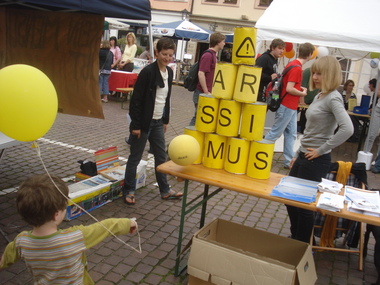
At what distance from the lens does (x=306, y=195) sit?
2.72 meters

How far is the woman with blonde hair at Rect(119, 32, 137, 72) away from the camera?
12281mm

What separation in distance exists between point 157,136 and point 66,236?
8.37ft

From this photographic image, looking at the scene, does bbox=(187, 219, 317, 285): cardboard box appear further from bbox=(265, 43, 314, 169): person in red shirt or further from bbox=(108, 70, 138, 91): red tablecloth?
bbox=(108, 70, 138, 91): red tablecloth

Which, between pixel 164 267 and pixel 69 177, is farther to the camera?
pixel 69 177

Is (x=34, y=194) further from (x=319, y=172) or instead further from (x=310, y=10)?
(x=310, y=10)

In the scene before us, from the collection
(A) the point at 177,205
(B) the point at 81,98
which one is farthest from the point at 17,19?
(A) the point at 177,205

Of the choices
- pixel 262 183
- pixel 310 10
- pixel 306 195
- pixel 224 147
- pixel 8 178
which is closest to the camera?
pixel 306 195

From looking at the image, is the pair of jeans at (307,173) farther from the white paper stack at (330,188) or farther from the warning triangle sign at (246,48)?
the warning triangle sign at (246,48)

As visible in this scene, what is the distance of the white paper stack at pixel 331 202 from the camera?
2.54 metres

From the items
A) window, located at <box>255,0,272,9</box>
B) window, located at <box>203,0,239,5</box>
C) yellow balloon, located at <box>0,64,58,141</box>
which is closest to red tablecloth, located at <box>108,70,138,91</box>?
yellow balloon, located at <box>0,64,58,141</box>

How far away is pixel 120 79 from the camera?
11.7 metres

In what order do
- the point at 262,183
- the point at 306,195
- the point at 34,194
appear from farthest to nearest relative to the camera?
the point at 262,183 → the point at 306,195 → the point at 34,194

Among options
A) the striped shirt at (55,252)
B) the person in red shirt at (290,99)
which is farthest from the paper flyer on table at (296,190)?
the person in red shirt at (290,99)

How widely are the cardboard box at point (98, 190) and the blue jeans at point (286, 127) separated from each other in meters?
2.47
